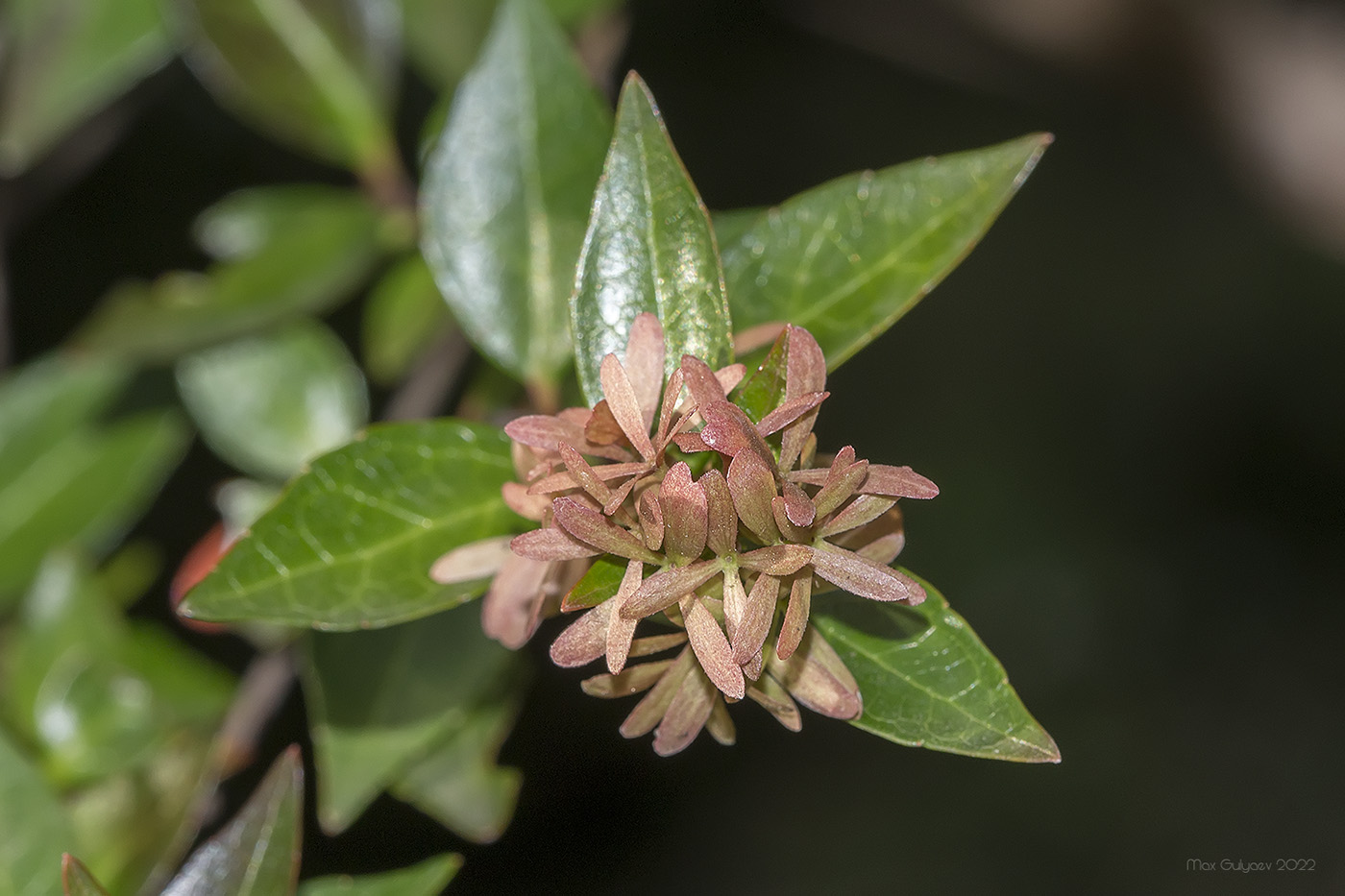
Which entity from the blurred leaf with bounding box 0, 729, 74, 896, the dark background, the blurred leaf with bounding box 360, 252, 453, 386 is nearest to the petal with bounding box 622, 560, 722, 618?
the blurred leaf with bounding box 0, 729, 74, 896

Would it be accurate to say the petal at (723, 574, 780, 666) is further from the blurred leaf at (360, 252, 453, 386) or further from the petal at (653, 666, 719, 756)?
the blurred leaf at (360, 252, 453, 386)

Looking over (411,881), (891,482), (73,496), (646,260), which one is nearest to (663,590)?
(891,482)

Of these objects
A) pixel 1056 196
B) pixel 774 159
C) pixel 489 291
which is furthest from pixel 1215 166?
pixel 489 291

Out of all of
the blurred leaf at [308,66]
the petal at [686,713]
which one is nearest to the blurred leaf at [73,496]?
the blurred leaf at [308,66]

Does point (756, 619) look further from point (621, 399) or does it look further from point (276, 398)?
point (276, 398)

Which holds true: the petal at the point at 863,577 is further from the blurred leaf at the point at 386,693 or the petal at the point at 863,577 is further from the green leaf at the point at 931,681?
the blurred leaf at the point at 386,693

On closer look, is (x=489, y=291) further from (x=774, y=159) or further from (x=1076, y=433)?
(x=1076, y=433)
